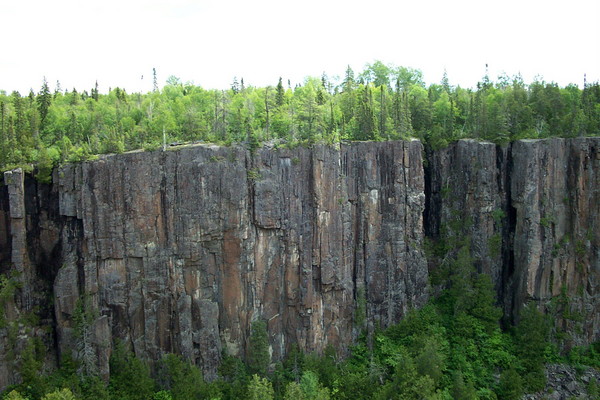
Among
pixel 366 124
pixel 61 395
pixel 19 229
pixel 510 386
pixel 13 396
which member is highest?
pixel 366 124

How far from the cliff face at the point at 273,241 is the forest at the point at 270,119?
212cm

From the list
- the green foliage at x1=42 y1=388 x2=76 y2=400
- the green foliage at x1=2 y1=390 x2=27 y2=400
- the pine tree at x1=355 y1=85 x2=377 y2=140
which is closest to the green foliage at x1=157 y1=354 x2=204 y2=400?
the green foliage at x1=42 y1=388 x2=76 y2=400

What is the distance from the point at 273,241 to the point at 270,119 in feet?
39.1

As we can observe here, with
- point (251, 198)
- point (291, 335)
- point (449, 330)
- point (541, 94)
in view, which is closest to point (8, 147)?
point (251, 198)

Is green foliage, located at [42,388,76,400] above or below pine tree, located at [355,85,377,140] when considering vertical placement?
below

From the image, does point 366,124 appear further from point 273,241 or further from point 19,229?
point 19,229

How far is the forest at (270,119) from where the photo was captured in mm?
41844

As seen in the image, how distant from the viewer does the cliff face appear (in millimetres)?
38875

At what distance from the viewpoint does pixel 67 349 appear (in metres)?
38.8

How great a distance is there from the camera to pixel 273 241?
4181 centimetres

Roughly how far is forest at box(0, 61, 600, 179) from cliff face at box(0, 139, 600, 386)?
2120 mm

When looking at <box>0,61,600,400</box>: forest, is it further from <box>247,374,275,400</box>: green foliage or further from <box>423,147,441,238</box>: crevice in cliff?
<box>423,147,441,238</box>: crevice in cliff

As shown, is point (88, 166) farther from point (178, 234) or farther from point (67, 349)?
point (67, 349)

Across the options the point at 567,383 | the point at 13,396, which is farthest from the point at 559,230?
the point at 13,396
